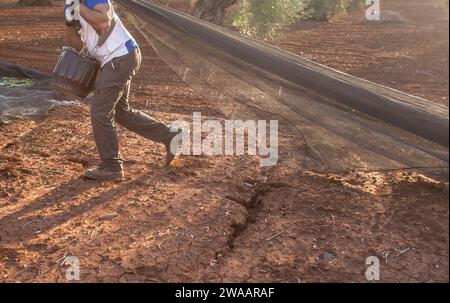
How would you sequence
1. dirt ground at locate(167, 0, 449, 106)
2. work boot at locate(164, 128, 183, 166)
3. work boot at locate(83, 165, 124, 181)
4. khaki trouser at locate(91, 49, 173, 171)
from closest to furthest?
khaki trouser at locate(91, 49, 173, 171), work boot at locate(83, 165, 124, 181), work boot at locate(164, 128, 183, 166), dirt ground at locate(167, 0, 449, 106)

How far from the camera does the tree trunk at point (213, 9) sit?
1311cm

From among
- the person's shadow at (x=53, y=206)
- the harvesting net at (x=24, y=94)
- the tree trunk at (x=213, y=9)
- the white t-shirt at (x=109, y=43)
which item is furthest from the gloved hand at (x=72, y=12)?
the tree trunk at (x=213, y=9)

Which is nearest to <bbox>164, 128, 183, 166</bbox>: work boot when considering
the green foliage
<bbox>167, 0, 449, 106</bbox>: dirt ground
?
<bbox>167, 0, 449, 106</bbox>: dirt ground

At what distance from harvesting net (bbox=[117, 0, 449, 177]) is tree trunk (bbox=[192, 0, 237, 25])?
8.24 m

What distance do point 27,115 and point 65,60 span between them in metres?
2.14

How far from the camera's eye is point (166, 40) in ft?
16.3

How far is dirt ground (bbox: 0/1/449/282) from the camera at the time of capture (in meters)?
3.11

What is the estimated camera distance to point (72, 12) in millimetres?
3953

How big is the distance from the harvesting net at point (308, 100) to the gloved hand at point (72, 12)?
1031 mm

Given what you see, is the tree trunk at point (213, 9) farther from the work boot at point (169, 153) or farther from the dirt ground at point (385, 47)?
the work boot at point (169, 153)

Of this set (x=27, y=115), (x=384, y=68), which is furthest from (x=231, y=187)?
(x=384, y=68)

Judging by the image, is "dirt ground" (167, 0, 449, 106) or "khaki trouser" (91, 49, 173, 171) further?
"dirt ground" (167, 0, 449, 106)

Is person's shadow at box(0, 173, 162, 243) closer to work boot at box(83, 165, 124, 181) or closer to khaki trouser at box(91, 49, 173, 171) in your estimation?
work boot at box(83, 165, 124, 181)
